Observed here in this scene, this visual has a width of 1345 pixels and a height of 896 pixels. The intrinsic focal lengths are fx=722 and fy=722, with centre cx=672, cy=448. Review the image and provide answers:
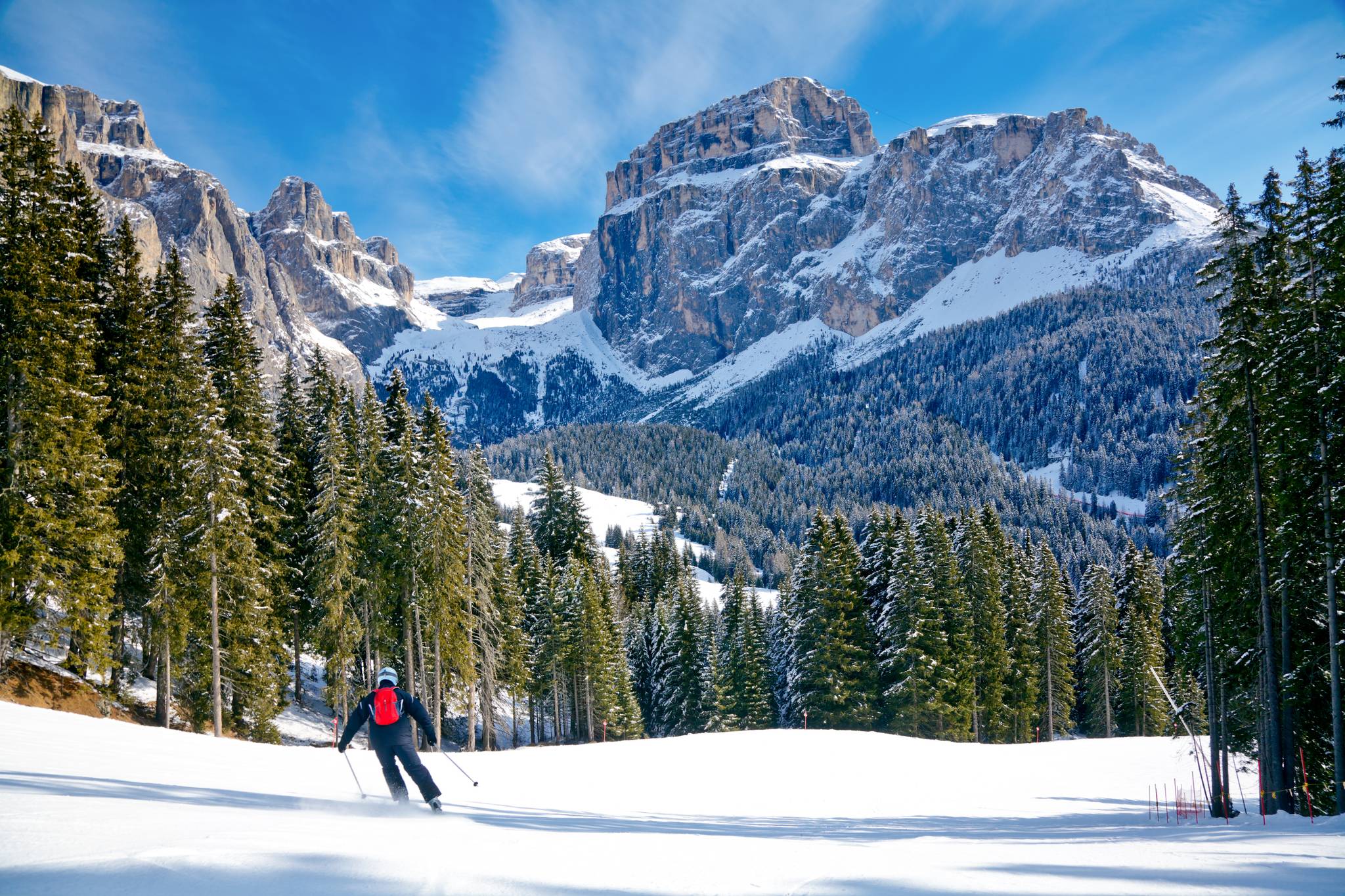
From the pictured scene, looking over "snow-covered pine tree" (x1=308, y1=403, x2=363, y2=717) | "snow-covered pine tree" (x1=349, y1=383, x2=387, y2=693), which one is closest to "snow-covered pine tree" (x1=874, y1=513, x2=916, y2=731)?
"snow-covered pine tree" (x1=349, y1=383, x2=387, y2=693)

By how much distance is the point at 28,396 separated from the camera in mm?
18141

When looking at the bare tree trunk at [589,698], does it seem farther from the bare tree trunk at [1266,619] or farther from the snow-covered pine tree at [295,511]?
the bare tree trunk at [1266,619]

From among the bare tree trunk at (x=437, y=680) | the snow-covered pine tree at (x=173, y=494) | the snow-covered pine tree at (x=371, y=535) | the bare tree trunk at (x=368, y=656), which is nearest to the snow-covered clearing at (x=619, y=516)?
the bare tree trunk at (x=437, y=680)

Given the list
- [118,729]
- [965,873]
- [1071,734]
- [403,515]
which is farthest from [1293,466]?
[1071,734]

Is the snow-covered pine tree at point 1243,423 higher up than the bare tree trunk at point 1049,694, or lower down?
higher up

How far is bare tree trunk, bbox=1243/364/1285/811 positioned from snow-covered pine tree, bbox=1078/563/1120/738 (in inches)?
1349

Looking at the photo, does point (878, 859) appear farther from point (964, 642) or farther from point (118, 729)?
point (964, 642)

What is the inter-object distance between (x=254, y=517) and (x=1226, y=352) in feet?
98.6

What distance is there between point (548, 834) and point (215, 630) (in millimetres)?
18482

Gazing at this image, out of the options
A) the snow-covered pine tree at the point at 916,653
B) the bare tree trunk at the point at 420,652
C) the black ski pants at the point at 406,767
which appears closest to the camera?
the black ski pants at the point at 406,767

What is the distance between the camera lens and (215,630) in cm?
2148

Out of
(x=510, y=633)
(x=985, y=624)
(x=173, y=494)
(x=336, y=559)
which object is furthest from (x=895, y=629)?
(x=173, y=494)

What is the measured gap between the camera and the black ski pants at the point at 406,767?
8.59 metres

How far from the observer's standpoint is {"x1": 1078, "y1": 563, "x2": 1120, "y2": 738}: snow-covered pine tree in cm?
4859
